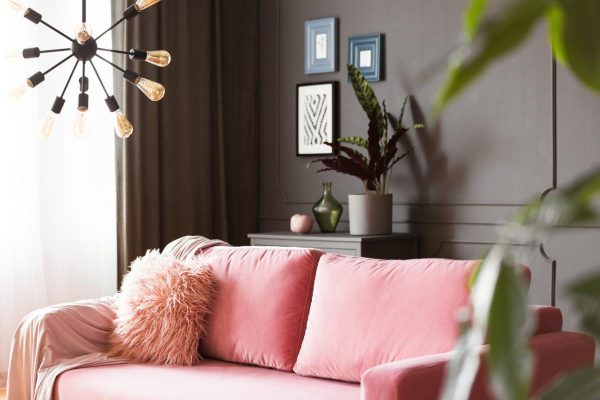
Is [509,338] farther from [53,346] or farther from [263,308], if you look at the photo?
[53,346]

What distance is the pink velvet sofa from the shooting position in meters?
2.63

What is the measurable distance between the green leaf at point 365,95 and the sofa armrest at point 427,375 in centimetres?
226

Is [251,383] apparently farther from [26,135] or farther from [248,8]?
[248,8]

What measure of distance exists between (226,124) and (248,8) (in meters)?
0.78

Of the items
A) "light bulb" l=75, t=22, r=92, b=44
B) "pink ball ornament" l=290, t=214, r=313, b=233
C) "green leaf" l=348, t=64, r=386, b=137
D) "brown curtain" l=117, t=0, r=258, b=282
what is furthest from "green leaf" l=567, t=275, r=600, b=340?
"brown curtain" l=117, t=0, r=258, b=282

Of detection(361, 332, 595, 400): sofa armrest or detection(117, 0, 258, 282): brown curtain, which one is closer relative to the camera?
detection(361, 332, 595, 400): sofa armrest

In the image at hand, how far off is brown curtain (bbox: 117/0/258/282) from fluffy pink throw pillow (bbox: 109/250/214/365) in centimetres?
148

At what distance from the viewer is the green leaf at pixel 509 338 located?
10.0 inches

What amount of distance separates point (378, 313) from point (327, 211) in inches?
77.9

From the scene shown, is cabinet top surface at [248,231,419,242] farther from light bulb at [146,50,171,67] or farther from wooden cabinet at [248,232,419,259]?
light bulb at [146,50,171,67]

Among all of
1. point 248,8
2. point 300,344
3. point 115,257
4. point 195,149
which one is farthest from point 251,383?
point 248,8

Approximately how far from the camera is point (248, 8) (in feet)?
18.1

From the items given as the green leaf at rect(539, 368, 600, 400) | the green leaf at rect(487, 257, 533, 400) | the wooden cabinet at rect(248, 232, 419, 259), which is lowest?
the wooden cabinet at rect(248, 232, 419, 259)

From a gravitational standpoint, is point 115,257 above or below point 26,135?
below
